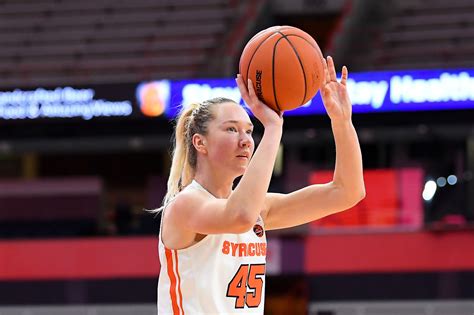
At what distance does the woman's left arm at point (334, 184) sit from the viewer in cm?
340

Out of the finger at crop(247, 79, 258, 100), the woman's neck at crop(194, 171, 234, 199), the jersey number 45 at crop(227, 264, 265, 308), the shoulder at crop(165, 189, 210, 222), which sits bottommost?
the jersey number 45 at crop(227, 264, 265, 308)

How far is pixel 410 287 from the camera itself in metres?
10.0

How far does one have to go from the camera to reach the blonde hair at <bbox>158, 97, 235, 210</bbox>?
11.1ft

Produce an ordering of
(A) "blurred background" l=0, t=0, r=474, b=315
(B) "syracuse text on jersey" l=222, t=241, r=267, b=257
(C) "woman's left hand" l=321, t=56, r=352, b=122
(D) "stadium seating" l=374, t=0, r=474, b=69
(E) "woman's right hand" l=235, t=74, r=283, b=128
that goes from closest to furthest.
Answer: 1. (E) "woman's right hand" l=235, t=74, r=283, b=128
2. (B) "syracuse text on jersey" l=222, t=241, r=267, b=257
3. (C) "woman's left hand" l=321, t=56, r=352, b=122
4. (A) "blurred background" l=0, t=0, r=474, b=315
5. (D) "stadium seating" l=374, t=0, r=474, b=69

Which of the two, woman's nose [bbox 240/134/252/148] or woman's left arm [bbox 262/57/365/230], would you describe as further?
woman's left arm [bbox 262/57/365/230]

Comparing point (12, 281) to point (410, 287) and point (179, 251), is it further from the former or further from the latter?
point (179, 251)

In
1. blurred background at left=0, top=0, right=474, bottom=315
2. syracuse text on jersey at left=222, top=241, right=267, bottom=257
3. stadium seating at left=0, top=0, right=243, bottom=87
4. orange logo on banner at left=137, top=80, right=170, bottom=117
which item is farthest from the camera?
stadium seating at left=0, top=0, right=243, bottom=87

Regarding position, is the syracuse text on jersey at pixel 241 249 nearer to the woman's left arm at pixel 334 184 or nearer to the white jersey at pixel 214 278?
the white jersey at pixel 214 278

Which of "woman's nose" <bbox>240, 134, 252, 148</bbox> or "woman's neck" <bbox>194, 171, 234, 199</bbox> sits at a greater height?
"woman's nose" <bbox>240, 134, 252, 148</bbox>

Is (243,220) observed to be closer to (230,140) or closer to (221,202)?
(221,202)

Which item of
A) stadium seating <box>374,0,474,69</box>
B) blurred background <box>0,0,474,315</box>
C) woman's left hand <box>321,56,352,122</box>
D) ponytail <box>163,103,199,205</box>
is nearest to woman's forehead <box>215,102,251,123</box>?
ponytail <box>163,103,199,205</box>

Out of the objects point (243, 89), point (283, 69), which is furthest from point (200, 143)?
point (283, 69)

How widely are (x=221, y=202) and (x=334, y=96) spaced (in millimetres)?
584

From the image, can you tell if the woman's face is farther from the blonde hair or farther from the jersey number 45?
the jersey number 45
